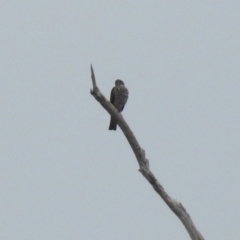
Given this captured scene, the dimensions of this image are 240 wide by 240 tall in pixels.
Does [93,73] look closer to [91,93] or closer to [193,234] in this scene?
[91,93]

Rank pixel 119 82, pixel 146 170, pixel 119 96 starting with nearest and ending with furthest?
1. pixel 146 170
2. pixel 119 96
3. pixel 119 82

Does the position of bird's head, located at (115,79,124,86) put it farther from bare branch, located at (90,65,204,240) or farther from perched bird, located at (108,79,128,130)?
bare branch, located at (90,65,204,240)

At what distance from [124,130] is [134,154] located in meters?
0.39

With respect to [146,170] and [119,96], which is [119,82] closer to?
[119,96]

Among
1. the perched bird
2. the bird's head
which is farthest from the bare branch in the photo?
the bird's head

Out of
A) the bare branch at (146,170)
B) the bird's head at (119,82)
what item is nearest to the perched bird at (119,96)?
the bird's head at (119,82)

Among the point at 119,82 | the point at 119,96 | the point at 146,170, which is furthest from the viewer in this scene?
the point at 119,82

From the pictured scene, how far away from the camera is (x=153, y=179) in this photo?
338 inches

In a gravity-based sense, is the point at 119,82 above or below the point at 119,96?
above

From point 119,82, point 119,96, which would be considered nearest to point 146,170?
point 119,96

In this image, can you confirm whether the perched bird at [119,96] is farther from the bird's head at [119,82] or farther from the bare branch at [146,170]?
the bare branch at [146,170]

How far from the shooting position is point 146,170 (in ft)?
28.6

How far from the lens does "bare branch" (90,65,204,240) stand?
26.7ft

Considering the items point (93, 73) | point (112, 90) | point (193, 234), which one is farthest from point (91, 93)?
point (112, 90)
